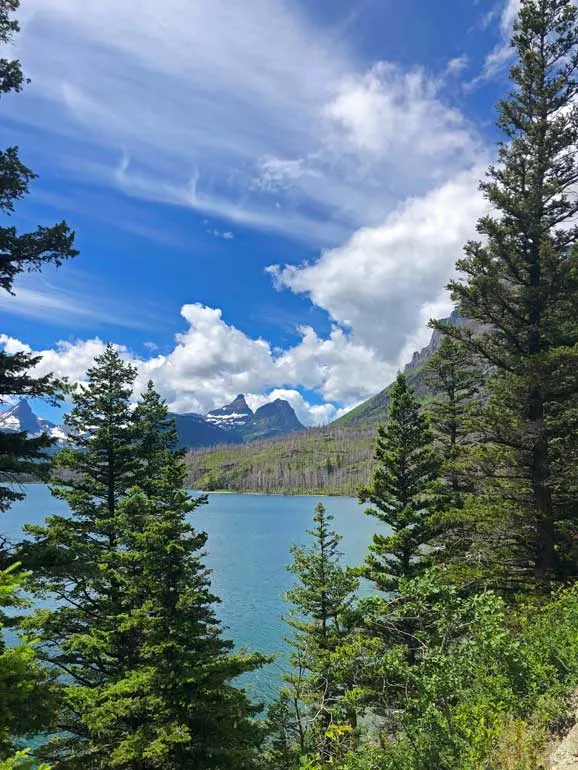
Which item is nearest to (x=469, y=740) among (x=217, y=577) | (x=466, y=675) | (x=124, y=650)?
(x=466, y=675)

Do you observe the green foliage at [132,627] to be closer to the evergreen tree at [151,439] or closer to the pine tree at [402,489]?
the evergreen tree at [151,439]

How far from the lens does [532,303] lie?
15.8 meters

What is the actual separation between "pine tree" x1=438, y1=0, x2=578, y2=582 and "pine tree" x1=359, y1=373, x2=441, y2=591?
4391 mm

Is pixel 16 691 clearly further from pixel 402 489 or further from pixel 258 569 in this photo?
pixel 258 569

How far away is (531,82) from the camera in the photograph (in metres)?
16.3

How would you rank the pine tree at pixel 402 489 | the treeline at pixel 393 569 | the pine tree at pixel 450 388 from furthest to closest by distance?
the pine tree at pixel 450 388 < the pine tree at pixel 402 489 < the treeline at pixel 393 569

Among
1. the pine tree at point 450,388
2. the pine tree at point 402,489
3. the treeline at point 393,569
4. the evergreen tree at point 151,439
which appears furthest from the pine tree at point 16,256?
the pine tree at point 450,388

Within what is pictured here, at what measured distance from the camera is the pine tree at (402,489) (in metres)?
20.1

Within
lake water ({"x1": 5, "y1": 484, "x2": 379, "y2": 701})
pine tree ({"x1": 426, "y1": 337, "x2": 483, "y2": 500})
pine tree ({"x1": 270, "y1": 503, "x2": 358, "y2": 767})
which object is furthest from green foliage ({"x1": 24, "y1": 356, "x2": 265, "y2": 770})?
pine tree ({"x1": 426, "y1": 337, "x2": 483, "y2": 500})

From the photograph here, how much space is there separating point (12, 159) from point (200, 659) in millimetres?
13264

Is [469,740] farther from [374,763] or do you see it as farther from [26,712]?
[26,712]

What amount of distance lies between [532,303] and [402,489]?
30.8ft

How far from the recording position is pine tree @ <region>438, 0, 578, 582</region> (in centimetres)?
1525

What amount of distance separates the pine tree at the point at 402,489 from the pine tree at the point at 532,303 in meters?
4.39
